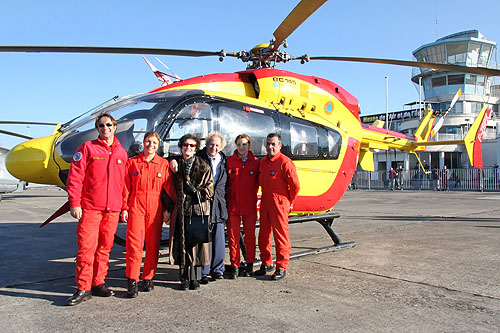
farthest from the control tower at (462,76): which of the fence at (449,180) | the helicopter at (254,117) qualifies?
the helicopter at (254,117)

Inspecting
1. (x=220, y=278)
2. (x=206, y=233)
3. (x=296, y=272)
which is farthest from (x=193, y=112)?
(x=296, y=272)

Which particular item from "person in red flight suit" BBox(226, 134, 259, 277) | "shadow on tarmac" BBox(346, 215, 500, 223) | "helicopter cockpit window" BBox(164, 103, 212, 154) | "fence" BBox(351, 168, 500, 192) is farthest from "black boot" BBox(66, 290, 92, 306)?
"fence" BBox(351, 168, 500, 192)

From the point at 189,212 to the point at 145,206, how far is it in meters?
0.46

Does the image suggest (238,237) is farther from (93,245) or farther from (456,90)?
(456,90)

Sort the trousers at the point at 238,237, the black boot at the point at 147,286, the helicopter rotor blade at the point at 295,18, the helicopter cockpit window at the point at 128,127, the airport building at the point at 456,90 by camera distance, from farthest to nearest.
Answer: the airport building at the point at 456,90 → the helicopter rotor blade at the point at 295,18 → the trousers at the point at 238,237 → the helicopter cockpit window at the point at 128,127 → the black boot at the point at 147,286

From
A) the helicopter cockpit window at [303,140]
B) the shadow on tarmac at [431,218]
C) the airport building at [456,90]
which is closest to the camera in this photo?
the helicopter cockpit window at [303,140]

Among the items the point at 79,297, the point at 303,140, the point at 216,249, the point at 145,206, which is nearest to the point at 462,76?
the point at 303,140

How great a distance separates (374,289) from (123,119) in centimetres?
348

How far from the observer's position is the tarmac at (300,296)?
3.12m

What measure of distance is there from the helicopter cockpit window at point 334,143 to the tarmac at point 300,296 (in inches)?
64.6

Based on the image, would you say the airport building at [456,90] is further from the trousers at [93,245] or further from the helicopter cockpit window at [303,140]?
the trousers at [93,245]

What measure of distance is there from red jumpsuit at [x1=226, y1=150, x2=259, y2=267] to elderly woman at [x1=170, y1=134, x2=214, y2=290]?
1.53ft

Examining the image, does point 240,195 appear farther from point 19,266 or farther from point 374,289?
point 19,266

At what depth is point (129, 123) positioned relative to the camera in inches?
183
